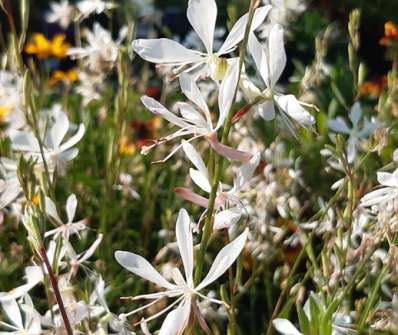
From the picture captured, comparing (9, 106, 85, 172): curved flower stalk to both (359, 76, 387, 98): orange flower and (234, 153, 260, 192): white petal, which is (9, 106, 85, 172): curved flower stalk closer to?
(234, 153, 260, 192): white petal

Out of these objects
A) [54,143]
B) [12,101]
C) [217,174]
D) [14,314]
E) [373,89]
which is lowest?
[373,89]

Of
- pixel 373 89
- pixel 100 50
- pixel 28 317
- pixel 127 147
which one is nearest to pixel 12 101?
pixel 100 50

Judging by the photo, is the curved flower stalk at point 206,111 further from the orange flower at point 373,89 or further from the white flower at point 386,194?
the orange flower at point 373,89

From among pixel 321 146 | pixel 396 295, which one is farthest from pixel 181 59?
pixel 321 146

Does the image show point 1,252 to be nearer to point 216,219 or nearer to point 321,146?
point 216,219

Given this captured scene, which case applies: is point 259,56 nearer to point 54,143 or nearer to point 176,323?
point 176,323

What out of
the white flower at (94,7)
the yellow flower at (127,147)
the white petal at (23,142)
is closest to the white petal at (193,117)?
the white petal at (23,142)
